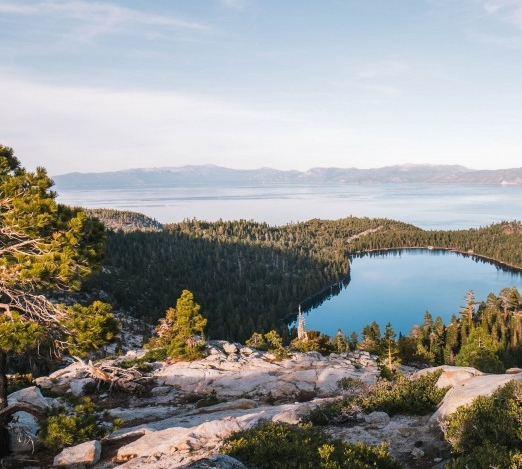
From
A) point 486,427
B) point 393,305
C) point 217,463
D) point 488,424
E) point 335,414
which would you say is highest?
point 217,463

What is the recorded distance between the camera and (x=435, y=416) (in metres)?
16.8

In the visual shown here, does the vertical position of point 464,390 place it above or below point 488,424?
below

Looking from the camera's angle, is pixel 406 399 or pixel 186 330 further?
pixel 186 330

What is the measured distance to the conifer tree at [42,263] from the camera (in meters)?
14.1

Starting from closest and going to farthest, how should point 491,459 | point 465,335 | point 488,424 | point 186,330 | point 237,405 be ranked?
1. point 491,459
2. point 488,424
3. point 237,405
4. point 186,330
5. point 465,335

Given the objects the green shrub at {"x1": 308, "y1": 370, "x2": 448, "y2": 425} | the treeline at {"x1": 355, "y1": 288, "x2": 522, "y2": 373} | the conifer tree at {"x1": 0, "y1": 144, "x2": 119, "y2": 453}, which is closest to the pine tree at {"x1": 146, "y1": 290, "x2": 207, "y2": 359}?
the green shrub at {"x1": 308, "y1": 370, "x2": 448, "y2": 425}

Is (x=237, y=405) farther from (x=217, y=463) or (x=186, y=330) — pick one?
(x=186, y=330)

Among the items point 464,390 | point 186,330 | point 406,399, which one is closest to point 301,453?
point 464,390

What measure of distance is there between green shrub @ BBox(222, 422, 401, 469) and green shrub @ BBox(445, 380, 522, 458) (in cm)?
Answer: 259

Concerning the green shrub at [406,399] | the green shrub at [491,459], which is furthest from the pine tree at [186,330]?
the green shrub at [491,459]

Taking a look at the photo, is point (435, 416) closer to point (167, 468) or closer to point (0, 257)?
point (167, 468)

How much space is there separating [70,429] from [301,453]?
9.71 m

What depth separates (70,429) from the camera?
52.5 feet

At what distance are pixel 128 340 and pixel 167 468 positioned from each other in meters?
99.0
